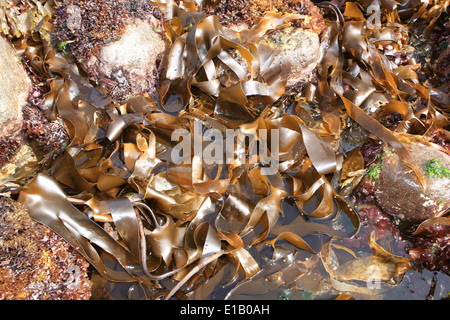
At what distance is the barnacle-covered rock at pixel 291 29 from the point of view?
2.19 meters

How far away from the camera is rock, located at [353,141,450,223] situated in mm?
1816

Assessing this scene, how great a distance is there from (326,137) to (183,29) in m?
1.20

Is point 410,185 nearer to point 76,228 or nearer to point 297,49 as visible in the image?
point 297,49

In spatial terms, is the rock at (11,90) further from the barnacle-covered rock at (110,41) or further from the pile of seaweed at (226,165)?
the barnacle-covered rock at (110,41)

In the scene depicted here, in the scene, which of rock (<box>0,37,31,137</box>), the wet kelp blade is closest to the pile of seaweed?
the wet kelp blade

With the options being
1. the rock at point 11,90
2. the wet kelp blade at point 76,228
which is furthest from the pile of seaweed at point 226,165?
the rock at point 11,90

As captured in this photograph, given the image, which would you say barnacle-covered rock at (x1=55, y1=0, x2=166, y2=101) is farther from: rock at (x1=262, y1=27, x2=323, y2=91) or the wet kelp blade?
rock at (x1=262, y1=27, x2=323, y2=91)

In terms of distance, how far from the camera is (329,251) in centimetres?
174

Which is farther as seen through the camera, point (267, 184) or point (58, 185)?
point (267, 184)

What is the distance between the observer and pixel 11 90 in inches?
69.9

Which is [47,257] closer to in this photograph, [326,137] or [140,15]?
[140,15]

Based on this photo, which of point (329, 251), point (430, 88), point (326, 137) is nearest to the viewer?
point (329, 251)

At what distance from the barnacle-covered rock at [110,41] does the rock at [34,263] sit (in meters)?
0.89

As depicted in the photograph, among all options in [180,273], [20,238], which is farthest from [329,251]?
[20,238]
